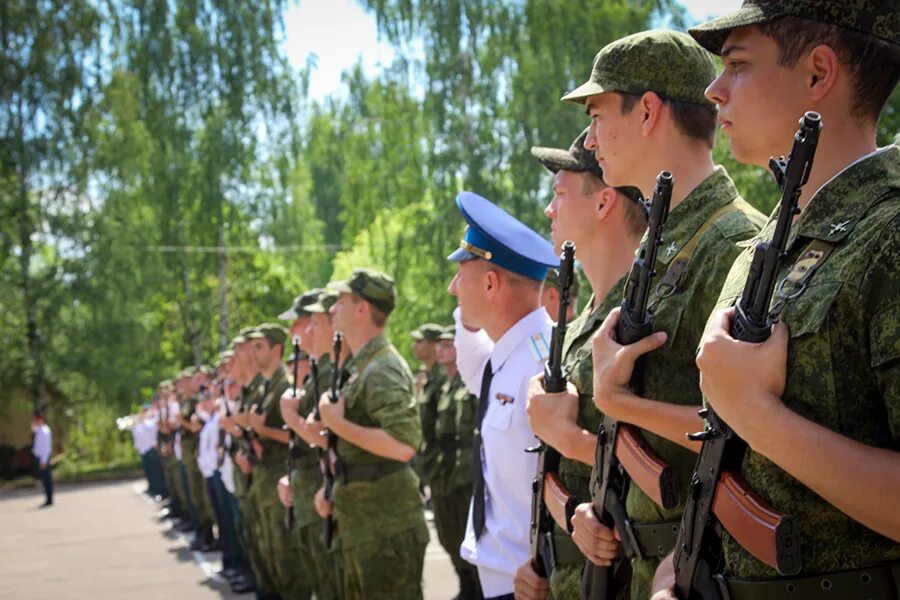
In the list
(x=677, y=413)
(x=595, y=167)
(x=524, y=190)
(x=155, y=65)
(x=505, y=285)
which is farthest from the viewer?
(x=155, y=65)

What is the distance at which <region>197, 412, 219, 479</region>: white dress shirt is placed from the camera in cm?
1323

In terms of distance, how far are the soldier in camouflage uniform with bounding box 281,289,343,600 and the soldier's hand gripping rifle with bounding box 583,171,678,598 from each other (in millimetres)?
4030

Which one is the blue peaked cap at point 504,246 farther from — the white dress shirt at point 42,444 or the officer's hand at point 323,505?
the white dress shirt at point 42,444

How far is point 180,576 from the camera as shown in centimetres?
1232

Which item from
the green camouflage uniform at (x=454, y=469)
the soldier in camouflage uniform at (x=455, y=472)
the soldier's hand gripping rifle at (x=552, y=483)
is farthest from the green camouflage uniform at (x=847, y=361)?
the green camouflage uniform at (x=454, y=469)

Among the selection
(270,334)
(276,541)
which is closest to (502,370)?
(276,541)

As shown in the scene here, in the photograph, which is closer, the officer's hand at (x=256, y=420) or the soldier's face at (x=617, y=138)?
the soldier's face at (x=617, y=138)

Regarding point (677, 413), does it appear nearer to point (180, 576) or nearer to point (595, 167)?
point (595, 167)

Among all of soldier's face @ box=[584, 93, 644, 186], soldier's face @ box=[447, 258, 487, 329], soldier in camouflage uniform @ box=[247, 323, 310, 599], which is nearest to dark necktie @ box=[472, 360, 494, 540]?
soldier's face @ box=[447, 258, 487, 329]

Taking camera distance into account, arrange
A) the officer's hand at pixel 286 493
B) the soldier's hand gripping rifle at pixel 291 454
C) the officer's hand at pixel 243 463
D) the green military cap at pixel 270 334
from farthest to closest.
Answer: the green military cap at pixel 270 334 → the officer's hand at pixel 243 463 → the soldier's hand gripping rifle at pixel 291 454 → the officer's hand at pixel 286 493

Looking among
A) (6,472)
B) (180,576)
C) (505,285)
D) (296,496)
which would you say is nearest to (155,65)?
(6,472)

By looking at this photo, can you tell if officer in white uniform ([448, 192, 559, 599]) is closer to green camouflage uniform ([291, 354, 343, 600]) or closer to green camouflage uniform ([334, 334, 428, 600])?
green camouflage uniform ([334, 334, 428, 600])

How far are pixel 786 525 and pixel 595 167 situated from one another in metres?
1.86

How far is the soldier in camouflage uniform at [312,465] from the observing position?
725 cm
